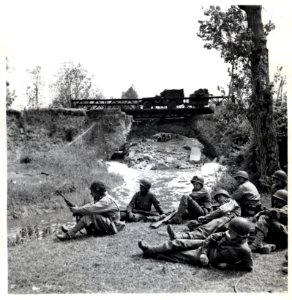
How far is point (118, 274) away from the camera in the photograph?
534cm

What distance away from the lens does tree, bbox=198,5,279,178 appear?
33.6 feet

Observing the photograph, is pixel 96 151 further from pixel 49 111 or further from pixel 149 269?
pixel 149 269

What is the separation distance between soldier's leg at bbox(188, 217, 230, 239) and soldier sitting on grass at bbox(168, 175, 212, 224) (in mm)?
1372

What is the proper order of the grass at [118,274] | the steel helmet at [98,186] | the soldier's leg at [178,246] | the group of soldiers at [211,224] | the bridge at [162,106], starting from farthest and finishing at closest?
the bridge at [162,106] → the steel helmet at [98,186] → the soldier's leg at [178,246] → the group of soldiers at [211,224] → the grass at [118,274]

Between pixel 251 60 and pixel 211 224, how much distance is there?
5.92 m

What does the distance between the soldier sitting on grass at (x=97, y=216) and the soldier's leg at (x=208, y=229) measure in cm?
193

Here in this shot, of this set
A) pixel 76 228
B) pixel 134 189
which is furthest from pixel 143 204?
pixel 134 189

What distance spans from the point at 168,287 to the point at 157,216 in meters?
3.62

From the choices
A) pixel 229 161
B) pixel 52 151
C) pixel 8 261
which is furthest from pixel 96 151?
pixel 8 261

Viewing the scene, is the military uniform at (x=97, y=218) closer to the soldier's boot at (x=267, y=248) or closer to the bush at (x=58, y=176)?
the soldier's boot at (x=267, y=248)

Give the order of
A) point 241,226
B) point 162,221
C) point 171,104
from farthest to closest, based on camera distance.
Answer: point 171,104
point 162,221
point 241,226

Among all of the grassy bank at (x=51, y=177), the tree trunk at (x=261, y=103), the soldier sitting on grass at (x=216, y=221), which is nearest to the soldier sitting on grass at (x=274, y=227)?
the soldier sitting on grass at (x=216, y=221)

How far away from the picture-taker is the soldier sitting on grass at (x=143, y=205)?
855 centimetres

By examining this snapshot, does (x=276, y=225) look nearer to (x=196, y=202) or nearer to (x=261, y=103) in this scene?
(x=196, y=202)
